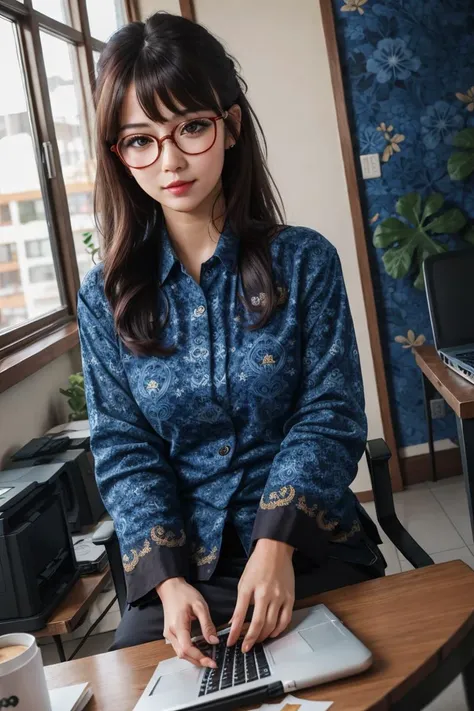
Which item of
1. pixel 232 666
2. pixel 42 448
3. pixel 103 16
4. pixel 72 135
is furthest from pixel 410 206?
pixel 232 666

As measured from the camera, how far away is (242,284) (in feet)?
4.55

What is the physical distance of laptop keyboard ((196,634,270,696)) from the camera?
921mm

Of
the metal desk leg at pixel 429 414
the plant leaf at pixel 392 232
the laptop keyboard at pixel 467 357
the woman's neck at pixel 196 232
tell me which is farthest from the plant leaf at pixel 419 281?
the woman's neck at pixel 196 232

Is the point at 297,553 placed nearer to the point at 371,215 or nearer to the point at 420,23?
the point at 371,215

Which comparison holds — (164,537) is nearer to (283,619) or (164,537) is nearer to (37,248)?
(283,619)

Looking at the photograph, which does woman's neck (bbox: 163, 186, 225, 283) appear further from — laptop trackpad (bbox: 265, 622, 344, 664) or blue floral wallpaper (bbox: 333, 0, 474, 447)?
blue floral wallpaper (bbox: 333, 0, 474, 447)

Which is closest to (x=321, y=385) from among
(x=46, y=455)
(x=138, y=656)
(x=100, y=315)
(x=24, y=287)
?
(x=100, y=315)

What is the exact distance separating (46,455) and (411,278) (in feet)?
6.06

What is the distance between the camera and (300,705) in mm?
861

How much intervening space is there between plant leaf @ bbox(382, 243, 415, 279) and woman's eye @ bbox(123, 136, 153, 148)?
2293 mm

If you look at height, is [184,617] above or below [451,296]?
below

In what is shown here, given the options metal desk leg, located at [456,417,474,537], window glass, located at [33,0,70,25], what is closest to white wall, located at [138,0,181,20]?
window glass, located at [33,0,70,25]

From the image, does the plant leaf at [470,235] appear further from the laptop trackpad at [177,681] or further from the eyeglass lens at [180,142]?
the laptop trackpad at [177,681]

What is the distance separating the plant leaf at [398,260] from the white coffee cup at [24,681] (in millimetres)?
2790
